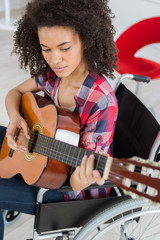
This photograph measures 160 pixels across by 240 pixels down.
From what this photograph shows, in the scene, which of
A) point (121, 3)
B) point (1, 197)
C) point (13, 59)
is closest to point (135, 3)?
point (121, 3)

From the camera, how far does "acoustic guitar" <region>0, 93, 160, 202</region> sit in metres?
0.69

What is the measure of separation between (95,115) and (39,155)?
A: 0.23 meters

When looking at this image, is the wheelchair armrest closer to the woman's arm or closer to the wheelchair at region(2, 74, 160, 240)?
the wheelchair at region(2, 74, 160, 240)

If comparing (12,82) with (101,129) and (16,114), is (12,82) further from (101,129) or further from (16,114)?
(101,129)

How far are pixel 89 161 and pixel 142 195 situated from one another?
17 centimetres

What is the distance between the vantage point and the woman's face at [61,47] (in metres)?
0.93

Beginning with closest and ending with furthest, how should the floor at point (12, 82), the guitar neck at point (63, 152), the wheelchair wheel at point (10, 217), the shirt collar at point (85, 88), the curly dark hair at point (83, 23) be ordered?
the guitar neck at point (63, 152), the curly dark hair at point (83, 23), the shirt collar at point (85, 88), the wheelchair wheel at point (10, 217), the floor at point (12, 82)

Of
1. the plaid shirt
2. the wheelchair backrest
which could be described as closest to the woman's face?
the plaid shirt

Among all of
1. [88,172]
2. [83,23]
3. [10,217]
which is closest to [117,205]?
[88,172]

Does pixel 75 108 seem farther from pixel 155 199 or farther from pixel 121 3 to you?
pixel 121 3

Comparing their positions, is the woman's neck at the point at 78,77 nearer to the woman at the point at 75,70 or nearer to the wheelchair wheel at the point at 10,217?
Result: the woman at the point at 75,70

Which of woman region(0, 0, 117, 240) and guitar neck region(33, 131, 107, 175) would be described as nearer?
guitar neck region(33, 131, 107, 175)

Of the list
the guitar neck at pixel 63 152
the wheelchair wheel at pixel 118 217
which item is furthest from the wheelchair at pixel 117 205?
the guitar neck at pixel 63 152

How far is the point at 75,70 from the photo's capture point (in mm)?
1100
